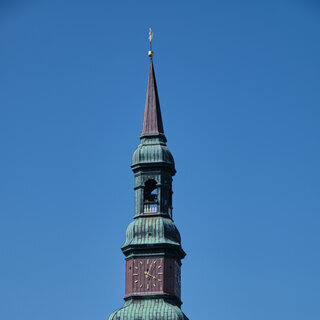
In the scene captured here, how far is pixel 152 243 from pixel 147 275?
8.69 ft

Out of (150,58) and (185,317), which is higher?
(150,58)

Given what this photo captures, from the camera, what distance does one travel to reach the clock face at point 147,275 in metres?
122

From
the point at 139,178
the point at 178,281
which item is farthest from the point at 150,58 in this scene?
the point at 178,281

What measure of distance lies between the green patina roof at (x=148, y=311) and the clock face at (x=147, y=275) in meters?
1.16

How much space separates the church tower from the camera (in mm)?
121375

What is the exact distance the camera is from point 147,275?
122562 mm

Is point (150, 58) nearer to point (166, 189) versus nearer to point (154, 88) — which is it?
point (154, 88)

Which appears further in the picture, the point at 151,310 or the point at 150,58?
the point at 150,58

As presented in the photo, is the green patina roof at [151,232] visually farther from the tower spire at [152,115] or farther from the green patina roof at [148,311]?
the tower spire at [152,115]

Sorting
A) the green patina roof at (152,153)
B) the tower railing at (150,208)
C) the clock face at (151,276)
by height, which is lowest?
the clock face at (151,276)

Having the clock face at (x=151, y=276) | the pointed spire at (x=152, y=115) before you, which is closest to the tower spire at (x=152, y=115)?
the pointed spire at (x=152, y=115)

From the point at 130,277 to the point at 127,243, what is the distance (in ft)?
9.64

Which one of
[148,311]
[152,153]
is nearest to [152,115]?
[152,153]

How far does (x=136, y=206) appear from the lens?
125188mm
